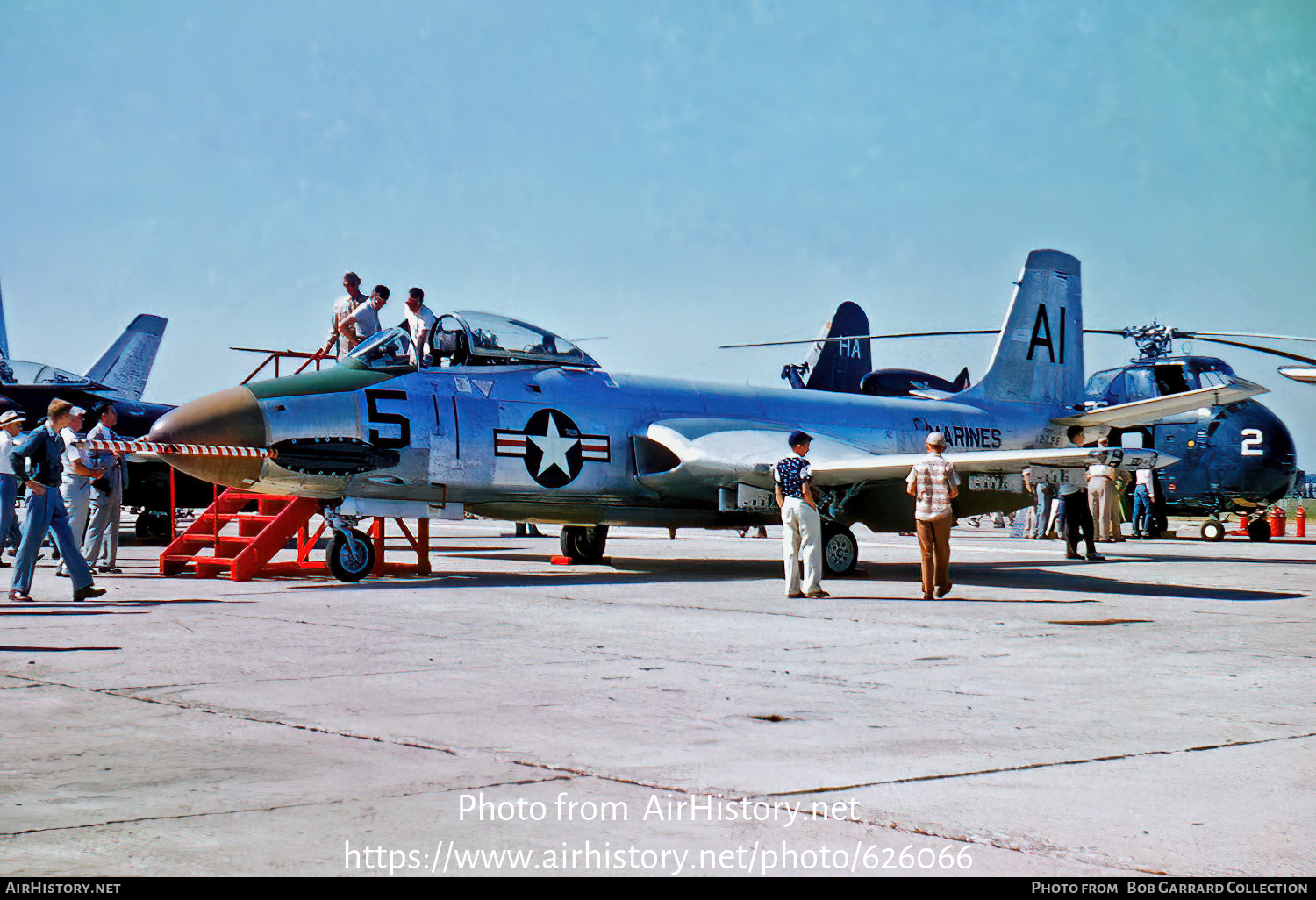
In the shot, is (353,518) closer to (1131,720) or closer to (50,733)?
(50,733)

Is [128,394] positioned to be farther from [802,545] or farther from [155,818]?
[155,818]

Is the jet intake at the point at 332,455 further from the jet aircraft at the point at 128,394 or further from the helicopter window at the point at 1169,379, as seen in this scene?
the helicopter window at the point at 1169,379

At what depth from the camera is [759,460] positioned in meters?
14.7

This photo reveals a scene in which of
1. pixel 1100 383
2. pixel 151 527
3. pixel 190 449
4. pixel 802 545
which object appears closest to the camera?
pixel 802 545

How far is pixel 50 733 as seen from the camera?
4887mm

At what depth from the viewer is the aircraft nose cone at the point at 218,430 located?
12.2 m

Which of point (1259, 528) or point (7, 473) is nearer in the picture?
point (7, 473)

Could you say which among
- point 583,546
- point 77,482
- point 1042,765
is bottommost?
point 1042,765

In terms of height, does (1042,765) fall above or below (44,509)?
below

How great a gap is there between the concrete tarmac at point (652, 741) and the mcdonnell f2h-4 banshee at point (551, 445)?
8.50 ft

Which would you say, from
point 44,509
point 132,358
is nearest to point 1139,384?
point 44,509

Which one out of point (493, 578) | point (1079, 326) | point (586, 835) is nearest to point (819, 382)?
point (1079, 326)

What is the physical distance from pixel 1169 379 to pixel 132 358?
94.2 feet

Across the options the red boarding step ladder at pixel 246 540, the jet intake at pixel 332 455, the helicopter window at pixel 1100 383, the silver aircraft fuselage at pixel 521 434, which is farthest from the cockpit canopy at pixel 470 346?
the helicopter window at pixel 1100 383
